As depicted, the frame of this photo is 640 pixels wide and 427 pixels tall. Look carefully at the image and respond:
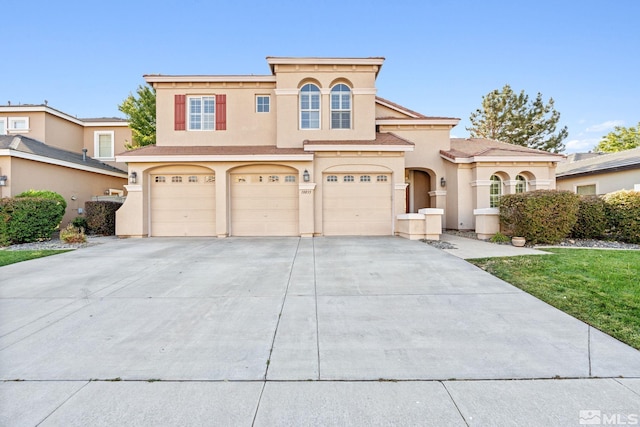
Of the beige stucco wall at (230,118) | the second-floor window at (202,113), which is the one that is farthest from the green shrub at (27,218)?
the second-floor window at (202,113)

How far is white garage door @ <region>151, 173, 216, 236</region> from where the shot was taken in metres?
12.3

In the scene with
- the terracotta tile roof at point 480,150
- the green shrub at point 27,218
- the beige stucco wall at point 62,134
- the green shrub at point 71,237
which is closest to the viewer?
the green shrub at point 27,218

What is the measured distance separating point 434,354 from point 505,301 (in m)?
2.18

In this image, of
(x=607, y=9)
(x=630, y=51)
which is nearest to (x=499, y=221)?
(x=607, y=9)

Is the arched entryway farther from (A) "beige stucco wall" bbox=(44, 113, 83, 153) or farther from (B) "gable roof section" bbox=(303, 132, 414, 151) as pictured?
(A) "beige stucco wall" bbox=(44, 113, 83, 153)

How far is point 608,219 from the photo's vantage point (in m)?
9.95

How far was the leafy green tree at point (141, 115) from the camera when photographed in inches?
753

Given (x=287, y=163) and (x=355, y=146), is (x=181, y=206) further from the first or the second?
(x=355, y=146)

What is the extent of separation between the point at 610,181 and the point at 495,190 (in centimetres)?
661

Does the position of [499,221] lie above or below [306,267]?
above

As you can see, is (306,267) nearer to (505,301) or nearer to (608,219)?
(505,301)

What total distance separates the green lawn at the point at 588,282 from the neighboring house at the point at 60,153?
16891 mm

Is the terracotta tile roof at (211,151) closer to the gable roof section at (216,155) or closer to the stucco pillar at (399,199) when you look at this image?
the gable roof section at (216,155)

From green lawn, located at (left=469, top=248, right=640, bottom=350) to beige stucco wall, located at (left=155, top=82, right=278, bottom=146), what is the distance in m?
10.2
